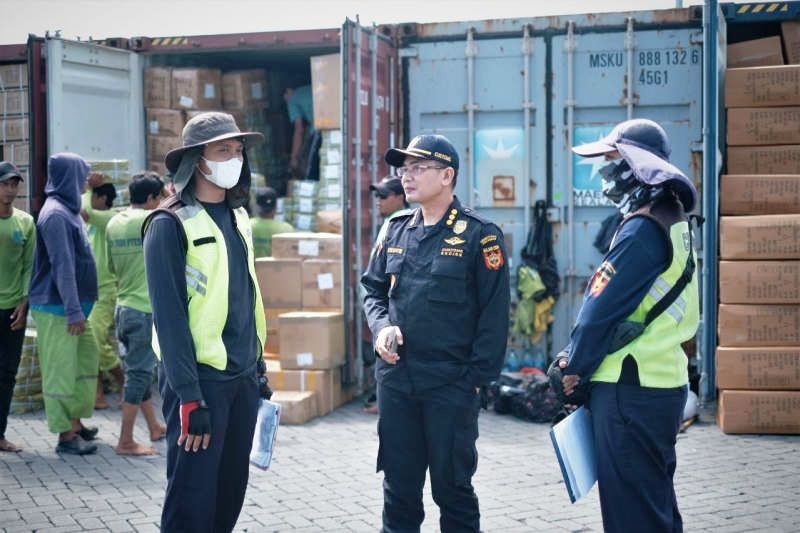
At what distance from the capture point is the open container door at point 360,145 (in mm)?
8602

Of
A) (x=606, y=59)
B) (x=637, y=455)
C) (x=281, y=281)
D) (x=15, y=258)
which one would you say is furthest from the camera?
(x=606, y=59)

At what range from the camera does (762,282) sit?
786 cm

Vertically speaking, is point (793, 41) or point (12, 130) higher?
point (793, 41)

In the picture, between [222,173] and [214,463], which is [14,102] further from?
[214,463]

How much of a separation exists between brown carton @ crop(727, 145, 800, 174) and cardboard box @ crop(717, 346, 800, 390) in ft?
5.09

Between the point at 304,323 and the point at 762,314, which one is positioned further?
the point at 304,323

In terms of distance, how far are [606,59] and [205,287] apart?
6102mm

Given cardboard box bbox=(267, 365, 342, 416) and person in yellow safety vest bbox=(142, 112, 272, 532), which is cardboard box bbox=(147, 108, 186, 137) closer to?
cardboard box bbox=(267, 365, 342, 416)

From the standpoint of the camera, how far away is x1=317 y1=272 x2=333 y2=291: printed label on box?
905 cm

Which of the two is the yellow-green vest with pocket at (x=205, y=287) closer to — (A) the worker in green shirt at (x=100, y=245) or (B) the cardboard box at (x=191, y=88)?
(A) the worker in green shirt at (x=100, y=245)

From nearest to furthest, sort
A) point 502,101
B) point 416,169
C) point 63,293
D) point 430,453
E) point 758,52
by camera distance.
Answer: point 430,453
point 416,169
point 63,293
point 758,52
point 502,101

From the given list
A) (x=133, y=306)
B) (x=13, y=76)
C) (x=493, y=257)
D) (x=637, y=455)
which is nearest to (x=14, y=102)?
(x=13, y=76)

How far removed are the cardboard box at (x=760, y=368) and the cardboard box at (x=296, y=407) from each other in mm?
3196

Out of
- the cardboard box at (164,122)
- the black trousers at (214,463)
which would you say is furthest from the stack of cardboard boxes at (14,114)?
the black trousers at (214,463)
